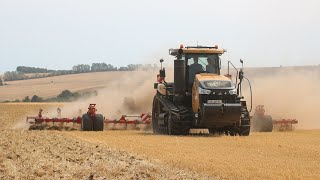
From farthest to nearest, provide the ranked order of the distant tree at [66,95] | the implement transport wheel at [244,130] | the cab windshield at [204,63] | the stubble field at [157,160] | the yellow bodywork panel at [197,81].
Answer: the distant tree at [66,95] → the cab windshield at [204,63] → the implement transport wheel at [244,130] → the yellow bodywork panel at [197,81] → the stubble field at [157,160]

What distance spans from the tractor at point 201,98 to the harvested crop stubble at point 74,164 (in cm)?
622

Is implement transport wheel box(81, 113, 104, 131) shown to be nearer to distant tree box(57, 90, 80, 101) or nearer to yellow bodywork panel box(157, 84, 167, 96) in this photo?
yellow bodywork panel box(157, 84, 167, 96)

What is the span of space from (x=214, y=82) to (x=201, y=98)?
665mm

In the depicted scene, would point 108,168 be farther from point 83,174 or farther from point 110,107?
point 110,107

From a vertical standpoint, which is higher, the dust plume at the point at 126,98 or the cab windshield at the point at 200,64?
the cab windshield at the point at 200,64

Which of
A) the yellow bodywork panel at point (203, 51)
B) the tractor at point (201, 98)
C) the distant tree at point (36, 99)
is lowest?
the distant tree at point (36, 99)

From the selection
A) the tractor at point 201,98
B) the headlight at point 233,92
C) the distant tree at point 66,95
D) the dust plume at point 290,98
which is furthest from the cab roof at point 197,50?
the distant tree at point 66,95

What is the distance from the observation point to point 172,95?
75.8 feet

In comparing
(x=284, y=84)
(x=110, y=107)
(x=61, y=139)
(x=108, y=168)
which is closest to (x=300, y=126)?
(x=284, y=84)

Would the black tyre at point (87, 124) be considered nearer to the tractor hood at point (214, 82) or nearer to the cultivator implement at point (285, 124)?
the tractor hood at point (214, 82)

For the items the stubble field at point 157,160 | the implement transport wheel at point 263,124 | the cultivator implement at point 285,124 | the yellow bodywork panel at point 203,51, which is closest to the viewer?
the stubble field at point 157,160

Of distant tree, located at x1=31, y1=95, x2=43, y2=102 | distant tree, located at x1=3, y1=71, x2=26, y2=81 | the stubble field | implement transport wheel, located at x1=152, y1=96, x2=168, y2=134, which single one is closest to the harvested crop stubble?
the stubble field

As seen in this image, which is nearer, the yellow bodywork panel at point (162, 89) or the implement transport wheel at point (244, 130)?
the implement transport wheel at point (244, 130)

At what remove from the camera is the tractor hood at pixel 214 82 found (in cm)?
2136
